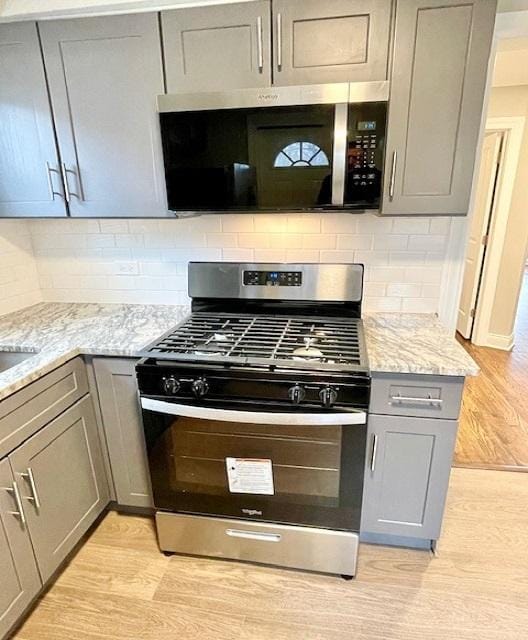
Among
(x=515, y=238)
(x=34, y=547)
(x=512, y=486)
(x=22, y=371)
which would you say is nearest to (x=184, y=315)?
(x=22, y=371)

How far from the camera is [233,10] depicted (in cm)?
148

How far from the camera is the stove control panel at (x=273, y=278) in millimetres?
1942

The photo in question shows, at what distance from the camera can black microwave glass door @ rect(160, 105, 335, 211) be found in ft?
4.92

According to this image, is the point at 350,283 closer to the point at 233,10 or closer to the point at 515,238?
the point at 233,10

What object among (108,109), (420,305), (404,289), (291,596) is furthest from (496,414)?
(108,109)

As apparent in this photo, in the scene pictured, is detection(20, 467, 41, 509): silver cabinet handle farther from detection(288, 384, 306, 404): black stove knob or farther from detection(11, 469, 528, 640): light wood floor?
detection(288, 384, 306, 404): black stove knob

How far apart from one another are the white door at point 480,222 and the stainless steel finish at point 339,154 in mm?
2495

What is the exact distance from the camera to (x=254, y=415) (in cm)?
143

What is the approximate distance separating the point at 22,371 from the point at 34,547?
662mm

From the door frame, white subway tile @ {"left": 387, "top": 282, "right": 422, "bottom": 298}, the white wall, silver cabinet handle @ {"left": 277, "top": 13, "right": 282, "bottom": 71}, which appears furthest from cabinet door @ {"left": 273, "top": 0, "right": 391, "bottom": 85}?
the door frame

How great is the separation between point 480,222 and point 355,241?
260 centimetres

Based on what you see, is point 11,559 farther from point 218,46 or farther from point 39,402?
point 218,46

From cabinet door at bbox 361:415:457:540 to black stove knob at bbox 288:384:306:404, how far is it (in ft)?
1.13

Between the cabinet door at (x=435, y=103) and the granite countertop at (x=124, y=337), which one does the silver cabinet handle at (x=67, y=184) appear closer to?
the granite countertop at (x=124, y=337)
